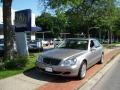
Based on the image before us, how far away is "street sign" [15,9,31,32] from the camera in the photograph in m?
16.5

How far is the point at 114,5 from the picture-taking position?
35875mm

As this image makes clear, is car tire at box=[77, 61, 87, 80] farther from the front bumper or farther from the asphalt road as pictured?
the asphalt road

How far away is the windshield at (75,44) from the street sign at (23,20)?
13.9ft

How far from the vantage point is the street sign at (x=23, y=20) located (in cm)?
1650

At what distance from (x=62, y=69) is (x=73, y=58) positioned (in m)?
0.66

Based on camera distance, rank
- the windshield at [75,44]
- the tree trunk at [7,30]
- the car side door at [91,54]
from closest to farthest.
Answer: the car side door at [91,54] → the windshield at [75,44] → the tree trunk at [7,30]

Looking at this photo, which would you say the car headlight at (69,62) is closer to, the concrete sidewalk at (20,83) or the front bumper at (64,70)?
the front bumper at (64,70)

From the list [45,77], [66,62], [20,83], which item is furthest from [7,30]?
[20,83]

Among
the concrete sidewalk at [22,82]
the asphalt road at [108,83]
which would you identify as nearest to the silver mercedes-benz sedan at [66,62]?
the concrete sidewalk at [22,82]

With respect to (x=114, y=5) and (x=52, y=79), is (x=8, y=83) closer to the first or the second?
(x=52, y=79)

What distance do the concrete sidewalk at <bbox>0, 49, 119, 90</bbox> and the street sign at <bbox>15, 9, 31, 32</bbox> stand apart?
640cm

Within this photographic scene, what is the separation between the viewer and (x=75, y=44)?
1262 cm

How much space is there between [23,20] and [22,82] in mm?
7889

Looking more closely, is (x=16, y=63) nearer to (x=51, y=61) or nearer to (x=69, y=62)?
(x=51, y=61)
